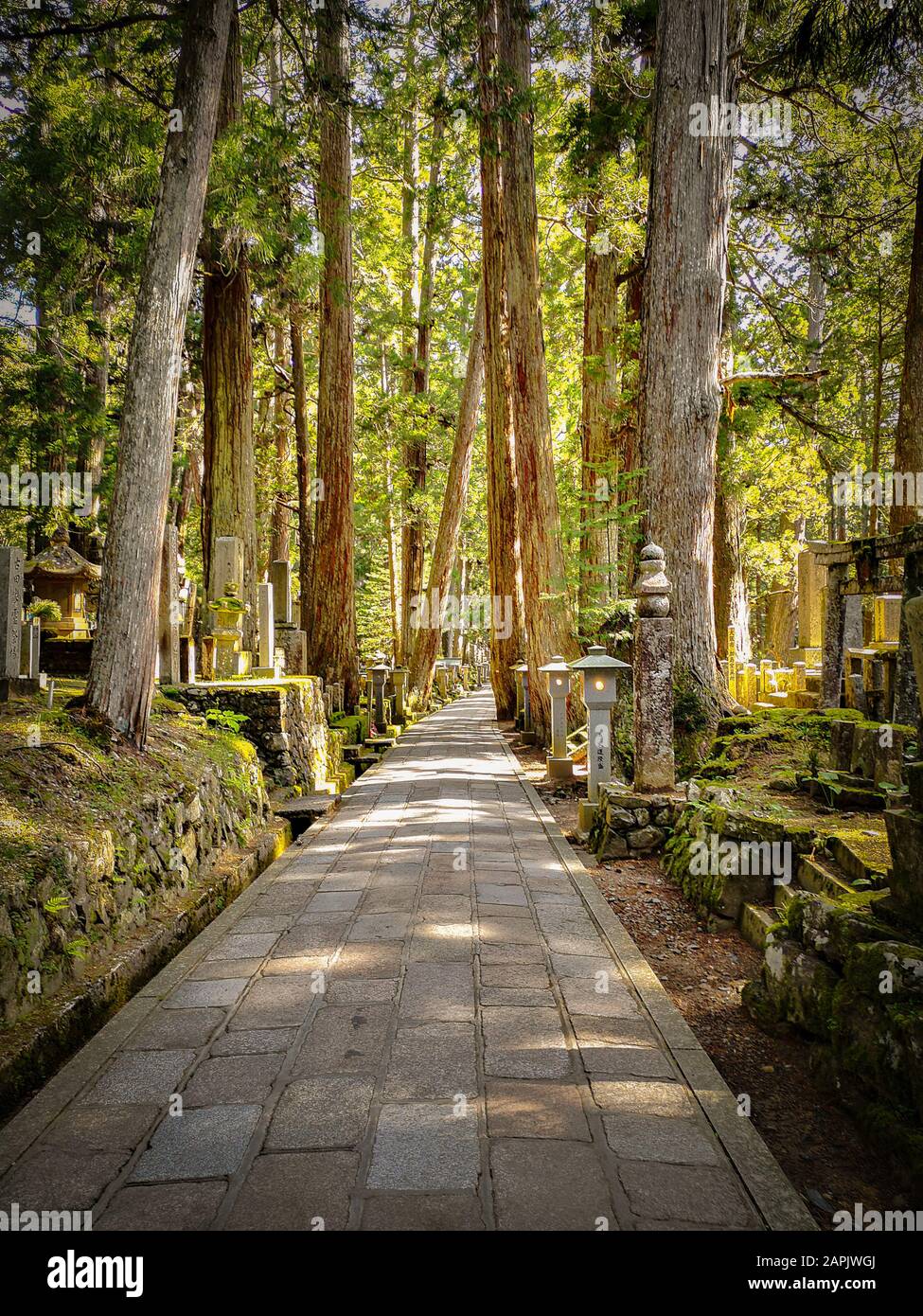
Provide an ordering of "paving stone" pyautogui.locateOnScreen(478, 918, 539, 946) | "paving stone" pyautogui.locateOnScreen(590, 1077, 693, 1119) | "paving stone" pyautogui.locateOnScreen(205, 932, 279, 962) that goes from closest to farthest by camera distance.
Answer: "paving stone" pyautogui.locateOnScreen(590, 1077, 693, 1119)
"paving stone" pyautogui.locateOnScreen(205, 932, 279, 962)
"paving stone" pyautogui.locateOnScreen(478, 918, 539, 946)

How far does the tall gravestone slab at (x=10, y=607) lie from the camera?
5801mm

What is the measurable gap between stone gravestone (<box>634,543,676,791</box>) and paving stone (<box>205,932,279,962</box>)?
350 cm

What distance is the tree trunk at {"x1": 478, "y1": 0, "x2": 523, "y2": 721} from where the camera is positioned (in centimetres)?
1122

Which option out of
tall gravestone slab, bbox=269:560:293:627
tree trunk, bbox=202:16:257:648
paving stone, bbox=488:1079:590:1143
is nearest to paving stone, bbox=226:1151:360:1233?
paving stone, bbox=488:1079:590:1143

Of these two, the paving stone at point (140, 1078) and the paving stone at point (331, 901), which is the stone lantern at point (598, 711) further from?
the paving stone at point (140, 1078)

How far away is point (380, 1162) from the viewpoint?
2186 millimetres

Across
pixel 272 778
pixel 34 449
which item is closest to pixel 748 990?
pixel 272 778

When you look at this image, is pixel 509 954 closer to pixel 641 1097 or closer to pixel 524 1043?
pixel 524 1043

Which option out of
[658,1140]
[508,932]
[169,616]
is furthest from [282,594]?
[658,1140]

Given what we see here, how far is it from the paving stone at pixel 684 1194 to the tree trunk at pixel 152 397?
4.61 m

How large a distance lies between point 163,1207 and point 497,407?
1439cm

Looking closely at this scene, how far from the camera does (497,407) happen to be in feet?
48.4

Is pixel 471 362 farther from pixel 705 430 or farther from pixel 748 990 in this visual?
pixel 748 990

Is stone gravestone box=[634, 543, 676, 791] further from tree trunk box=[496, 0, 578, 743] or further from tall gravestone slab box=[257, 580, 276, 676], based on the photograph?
tall gravestone slab box=[257, 580, 276, 676]
